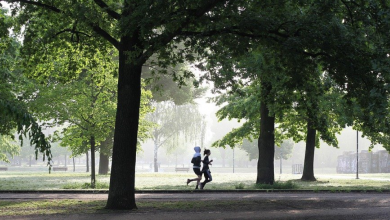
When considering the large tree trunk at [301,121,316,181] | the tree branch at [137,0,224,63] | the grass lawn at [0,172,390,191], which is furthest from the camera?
the large tree trunk at [301,121,316,181]

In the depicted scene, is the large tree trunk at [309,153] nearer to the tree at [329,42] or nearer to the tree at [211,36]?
the tree at [329,42]

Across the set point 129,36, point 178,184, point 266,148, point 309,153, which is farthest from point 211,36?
point 309,153

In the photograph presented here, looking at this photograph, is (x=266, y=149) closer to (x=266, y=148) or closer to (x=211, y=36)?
(x=266, y=148)

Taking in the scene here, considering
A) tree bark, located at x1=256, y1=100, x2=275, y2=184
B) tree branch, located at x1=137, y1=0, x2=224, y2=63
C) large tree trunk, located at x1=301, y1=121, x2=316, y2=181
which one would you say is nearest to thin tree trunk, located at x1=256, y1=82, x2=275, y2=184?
tree bark, located at x1=256, y1=100, x2=275, y2=184

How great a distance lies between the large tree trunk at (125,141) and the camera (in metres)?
11.9

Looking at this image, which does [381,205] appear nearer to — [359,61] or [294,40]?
[359,61]

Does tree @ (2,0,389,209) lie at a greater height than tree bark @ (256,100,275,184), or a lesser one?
greater

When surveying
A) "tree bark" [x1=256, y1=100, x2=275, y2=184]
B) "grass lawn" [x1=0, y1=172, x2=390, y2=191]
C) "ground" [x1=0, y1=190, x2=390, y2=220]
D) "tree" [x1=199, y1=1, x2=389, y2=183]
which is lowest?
"grass lawn" [x1=0, y1=172, x2=390, y2=191]

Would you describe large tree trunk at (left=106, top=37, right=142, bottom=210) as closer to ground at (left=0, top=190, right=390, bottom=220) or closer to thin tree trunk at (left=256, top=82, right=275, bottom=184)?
ground at (left=0, top=190, right=390, bottom=220)

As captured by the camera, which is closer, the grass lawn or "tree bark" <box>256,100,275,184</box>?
the grass lawn

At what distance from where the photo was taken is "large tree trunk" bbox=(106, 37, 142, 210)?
39.0 feet

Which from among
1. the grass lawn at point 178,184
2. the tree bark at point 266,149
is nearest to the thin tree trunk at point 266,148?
the tree bark at point 266,149

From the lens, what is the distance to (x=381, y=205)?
1359 cm

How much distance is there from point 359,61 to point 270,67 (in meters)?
4.38
